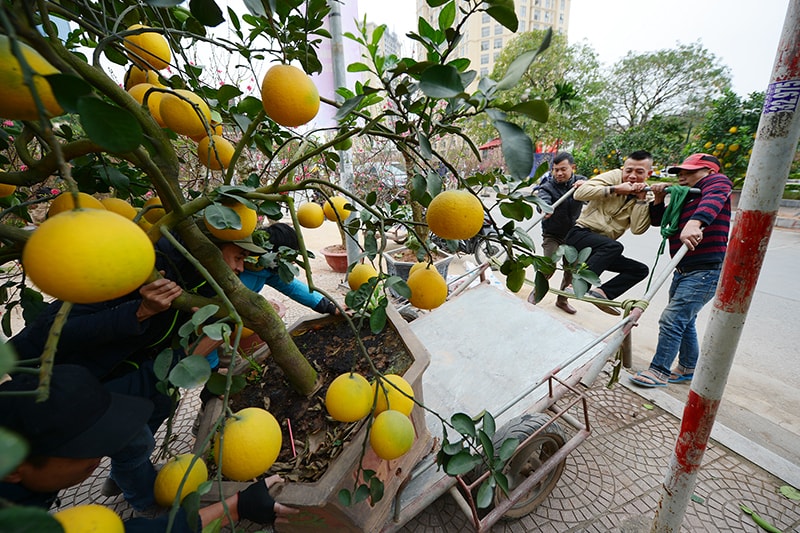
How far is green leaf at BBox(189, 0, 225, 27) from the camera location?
770mm

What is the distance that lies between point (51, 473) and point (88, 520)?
1.55 ft

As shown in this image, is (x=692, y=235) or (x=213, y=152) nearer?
(x=213, y=152)

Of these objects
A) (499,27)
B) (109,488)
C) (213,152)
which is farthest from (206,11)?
(499,27)

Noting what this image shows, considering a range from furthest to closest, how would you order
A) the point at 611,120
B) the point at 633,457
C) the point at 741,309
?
1. the point at 611,120
2. the point at 633,457
3. the point at 741,309

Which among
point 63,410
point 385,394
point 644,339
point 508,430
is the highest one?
point 63,410

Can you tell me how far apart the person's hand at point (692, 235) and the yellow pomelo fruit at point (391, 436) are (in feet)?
7.10

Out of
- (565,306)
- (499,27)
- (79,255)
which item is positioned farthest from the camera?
(499,27)

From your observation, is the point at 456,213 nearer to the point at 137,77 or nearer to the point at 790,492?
the point at 137,77

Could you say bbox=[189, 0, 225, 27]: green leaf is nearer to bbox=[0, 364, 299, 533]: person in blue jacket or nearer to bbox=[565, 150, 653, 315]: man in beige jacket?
bbox=[0, 364, 299, 533]: person in blue jacket

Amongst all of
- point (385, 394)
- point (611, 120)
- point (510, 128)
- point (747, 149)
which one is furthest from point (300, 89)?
point (611, 120)

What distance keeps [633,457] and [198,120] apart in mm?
2571

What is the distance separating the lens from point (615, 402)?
239 centimetres

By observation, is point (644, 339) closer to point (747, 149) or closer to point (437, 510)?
point (437, 510)

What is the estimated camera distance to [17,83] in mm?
424
